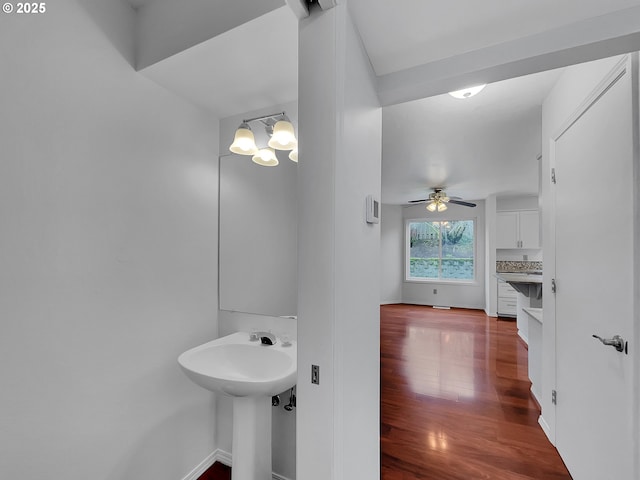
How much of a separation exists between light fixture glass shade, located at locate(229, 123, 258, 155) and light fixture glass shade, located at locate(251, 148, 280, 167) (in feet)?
0.23

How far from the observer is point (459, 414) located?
2.34 m

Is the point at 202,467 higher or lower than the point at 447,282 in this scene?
lower

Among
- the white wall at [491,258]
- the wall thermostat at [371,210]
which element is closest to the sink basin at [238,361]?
the wall thermostat at [371,210]

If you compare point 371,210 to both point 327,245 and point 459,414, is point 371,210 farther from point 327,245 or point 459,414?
point 459,414

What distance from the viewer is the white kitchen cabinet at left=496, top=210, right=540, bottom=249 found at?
229 inches

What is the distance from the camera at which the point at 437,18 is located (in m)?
1.09

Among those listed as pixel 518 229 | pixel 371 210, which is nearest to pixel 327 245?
pixel 371 210

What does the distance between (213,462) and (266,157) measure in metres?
1.97

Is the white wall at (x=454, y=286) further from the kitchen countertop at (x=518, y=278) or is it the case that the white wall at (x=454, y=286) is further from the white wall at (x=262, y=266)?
the white wall at (x=262, y=266)

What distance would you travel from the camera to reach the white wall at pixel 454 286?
6609 millimetres

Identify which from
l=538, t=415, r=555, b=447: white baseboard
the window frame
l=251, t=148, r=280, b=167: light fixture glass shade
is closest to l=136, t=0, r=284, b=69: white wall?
l=251, t=148, r=280, b=167: light fixture glass shade

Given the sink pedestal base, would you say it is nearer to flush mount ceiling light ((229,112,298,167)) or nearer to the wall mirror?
the wall mirror

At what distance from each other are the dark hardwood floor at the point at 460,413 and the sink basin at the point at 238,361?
1.03 metres

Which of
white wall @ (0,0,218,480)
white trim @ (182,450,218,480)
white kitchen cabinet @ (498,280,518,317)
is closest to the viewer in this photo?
white wall @ (0,0,218,480)
